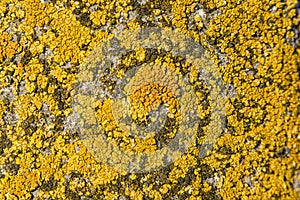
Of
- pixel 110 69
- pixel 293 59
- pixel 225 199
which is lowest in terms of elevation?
pixel 225 199

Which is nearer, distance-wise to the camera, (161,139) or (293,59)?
(293,59)

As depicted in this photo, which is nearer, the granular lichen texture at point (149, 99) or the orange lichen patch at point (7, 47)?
the granular lichen texture at point (149, 99)

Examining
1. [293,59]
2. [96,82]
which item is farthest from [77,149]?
[293,59]

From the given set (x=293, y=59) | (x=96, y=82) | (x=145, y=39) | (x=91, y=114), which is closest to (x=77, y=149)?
(x=91, y=114)

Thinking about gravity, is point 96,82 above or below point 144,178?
above

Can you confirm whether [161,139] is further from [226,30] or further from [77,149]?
[226,30]

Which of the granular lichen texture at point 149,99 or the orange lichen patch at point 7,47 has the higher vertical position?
the orange lichen patch at point 7,47
